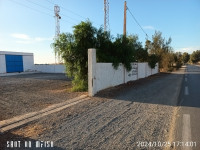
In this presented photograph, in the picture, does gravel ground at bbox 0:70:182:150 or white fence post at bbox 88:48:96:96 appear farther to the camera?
white fence post at bbox 88:48:96:96

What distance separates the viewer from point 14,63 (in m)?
34.1

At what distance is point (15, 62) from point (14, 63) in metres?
0.32

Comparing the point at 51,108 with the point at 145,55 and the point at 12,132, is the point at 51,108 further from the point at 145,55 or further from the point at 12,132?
the point at 145,55

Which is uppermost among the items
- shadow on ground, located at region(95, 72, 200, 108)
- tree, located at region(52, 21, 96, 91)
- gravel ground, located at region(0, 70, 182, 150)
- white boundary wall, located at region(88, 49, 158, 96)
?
tree, located at region(52, 21, 96, 91)

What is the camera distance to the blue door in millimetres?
32750

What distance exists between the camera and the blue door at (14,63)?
32750 mm

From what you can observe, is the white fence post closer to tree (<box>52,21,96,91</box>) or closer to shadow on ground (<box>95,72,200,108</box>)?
shadow on ground (<box>95,72,200,108</box>)

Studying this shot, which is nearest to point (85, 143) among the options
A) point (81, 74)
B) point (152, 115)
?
point (152, 115)

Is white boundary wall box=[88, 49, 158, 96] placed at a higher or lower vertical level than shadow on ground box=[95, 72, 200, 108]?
higher

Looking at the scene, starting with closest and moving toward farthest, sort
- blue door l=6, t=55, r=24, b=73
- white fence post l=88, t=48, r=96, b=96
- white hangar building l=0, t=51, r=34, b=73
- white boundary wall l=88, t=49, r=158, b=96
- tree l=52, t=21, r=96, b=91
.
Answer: white fence post l=88, t=48, r=96, b=96
white boundary wall l=88, t=49, r=158, b=96
tree l=52, t=21, r=96, b=91
white hangar building l=0, t=51, r=34, b=73
blue door l=6, t=55, r=24, b=73

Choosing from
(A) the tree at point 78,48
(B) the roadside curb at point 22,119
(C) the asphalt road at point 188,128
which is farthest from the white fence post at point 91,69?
(C) the asphalt road at point 188,128

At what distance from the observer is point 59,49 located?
11.6 meters

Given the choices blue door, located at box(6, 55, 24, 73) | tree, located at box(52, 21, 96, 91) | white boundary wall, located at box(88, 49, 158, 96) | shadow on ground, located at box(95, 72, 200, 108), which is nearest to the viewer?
shadow on ground, located at box(95, 72, 200, 108)

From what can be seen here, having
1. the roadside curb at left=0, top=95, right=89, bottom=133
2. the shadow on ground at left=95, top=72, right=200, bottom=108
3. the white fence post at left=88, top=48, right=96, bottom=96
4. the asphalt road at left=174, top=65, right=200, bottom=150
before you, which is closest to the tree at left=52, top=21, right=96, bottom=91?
the white fence post at left=88, top=48, right=96, bottom=96
